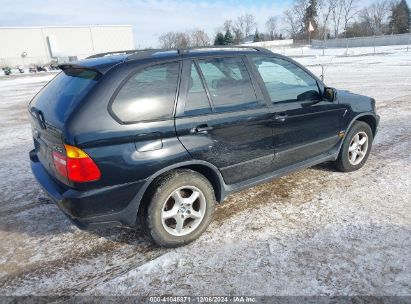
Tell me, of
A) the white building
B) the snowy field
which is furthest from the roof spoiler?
the white building

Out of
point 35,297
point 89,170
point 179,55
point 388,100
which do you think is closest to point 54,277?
point 35,297

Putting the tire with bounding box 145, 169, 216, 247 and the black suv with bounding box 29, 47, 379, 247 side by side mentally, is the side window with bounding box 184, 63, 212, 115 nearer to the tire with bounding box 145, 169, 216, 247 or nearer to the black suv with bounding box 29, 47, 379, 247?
the black suv with bounding box 29, 47, 379, 247

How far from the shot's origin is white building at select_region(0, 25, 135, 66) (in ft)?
218

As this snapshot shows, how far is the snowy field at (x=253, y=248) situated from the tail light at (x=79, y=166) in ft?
2.85

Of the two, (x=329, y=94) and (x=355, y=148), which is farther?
(x=355, y=148)

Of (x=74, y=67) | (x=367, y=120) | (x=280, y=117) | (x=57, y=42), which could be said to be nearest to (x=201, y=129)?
(x=280, y=117)

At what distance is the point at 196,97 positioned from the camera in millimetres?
3045

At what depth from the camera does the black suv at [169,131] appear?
2625 millimetres

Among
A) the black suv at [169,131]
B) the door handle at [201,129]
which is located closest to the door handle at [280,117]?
the black suv at [169,131]

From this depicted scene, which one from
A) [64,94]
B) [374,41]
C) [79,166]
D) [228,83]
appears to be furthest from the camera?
[374,41]

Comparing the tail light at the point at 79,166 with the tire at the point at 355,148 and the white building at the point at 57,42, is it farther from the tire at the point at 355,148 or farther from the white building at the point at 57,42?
the white building at the point at 57,42

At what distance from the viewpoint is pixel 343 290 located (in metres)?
2.48

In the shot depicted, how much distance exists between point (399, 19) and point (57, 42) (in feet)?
247

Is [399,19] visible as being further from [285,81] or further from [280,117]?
[280,117]
